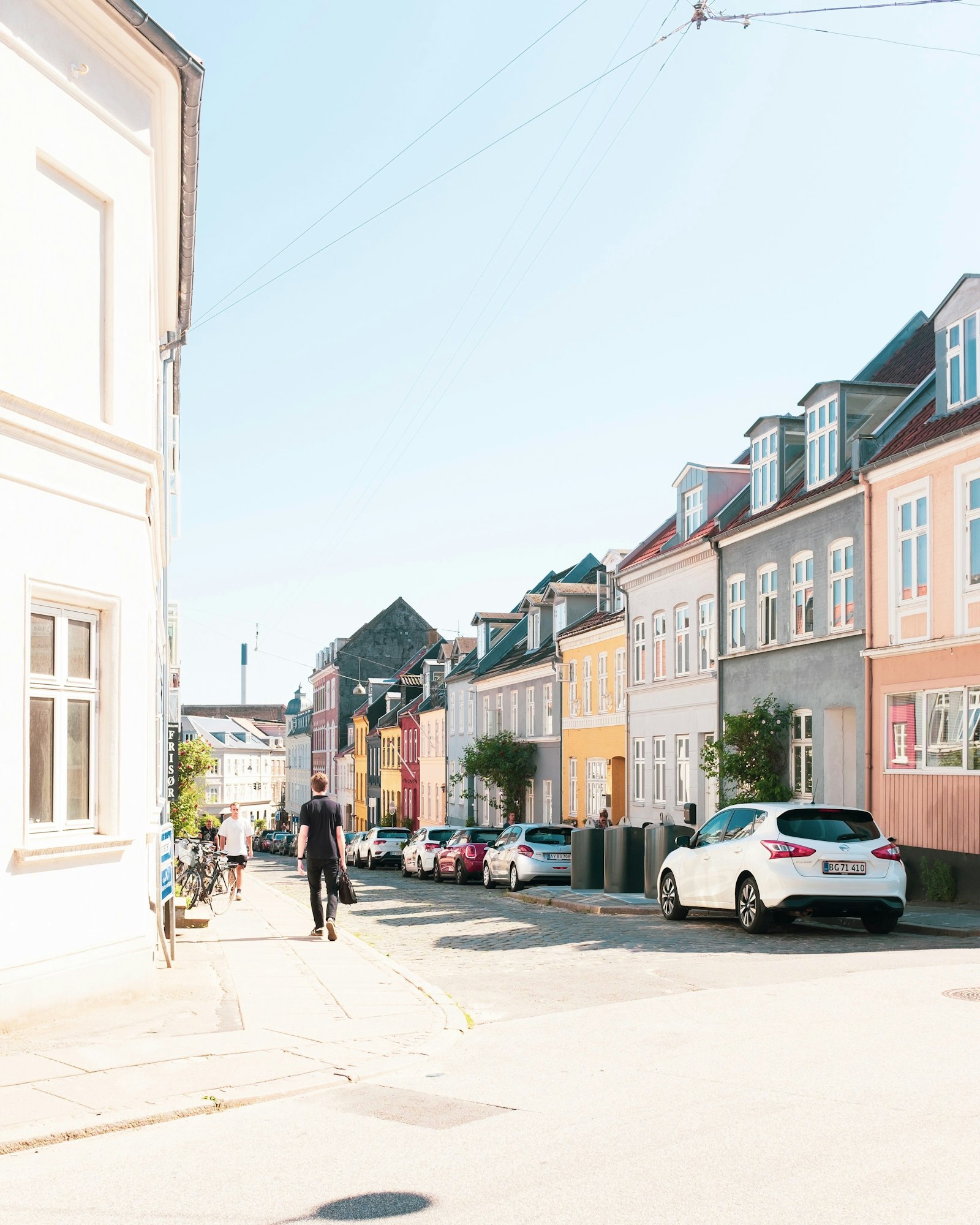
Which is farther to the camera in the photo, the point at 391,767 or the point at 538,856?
the point at 391,767

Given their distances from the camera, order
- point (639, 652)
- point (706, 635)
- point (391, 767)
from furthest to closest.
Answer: point (391, 767) → point (639, 652) → point (706, 635)

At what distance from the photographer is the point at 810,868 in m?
15.7

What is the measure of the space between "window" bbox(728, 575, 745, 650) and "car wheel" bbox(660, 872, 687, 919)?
11.3 m

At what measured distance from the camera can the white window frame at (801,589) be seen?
2603 cm

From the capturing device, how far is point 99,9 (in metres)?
10.0

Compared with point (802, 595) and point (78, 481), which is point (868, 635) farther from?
point (78, 481)

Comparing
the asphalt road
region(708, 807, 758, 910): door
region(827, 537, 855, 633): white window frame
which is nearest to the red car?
region(827, 537, 855, 633): white window frame

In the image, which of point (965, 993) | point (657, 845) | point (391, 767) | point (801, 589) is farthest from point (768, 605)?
point (391, 767)

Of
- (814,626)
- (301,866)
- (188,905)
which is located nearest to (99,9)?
(301,866)

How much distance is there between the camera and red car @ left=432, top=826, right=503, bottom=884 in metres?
35.0

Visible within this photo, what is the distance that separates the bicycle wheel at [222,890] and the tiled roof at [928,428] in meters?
12.9

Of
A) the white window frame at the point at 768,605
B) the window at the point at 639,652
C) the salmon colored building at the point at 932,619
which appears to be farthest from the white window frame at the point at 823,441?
the window at the point at 639,652

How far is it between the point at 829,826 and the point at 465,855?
66.4ft

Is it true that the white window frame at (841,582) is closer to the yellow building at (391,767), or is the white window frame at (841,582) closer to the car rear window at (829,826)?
the car rear window at (829,826)
